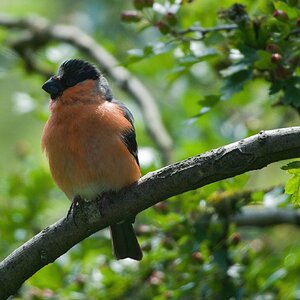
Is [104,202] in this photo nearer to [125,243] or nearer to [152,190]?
[152,190]

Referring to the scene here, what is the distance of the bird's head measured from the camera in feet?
17.8

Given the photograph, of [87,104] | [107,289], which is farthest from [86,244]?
[87,104]

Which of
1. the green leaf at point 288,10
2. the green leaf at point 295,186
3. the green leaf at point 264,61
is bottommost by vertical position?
the green leaf at point 295,186

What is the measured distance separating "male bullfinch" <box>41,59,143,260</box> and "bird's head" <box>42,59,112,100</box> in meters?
0.11

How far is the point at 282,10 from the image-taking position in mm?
4238

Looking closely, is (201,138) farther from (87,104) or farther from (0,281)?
(0,281)

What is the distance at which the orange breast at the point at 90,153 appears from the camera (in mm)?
4900

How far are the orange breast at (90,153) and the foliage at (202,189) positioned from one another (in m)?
0.47

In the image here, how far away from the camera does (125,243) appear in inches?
210

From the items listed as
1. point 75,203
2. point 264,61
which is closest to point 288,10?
point 264,61

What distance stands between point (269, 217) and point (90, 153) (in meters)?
1.86

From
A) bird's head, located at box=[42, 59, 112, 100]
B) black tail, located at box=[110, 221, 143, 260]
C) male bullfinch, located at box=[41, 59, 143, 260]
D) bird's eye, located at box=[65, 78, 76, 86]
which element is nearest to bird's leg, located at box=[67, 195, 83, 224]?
male bullfinch, located at box=[41, 59, 143, 260]

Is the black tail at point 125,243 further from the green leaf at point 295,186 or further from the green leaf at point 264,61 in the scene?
the green leaf at point 295,186

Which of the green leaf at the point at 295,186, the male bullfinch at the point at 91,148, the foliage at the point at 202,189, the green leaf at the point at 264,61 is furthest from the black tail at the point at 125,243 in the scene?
the green leaf at the point at 295,186
